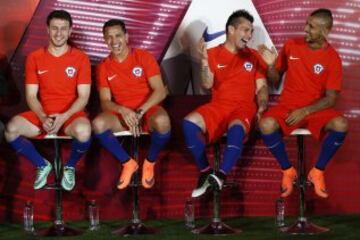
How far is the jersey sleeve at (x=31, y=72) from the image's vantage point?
236 inches

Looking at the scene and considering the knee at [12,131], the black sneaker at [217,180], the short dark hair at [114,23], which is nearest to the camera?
the black sneaker at [217,180]

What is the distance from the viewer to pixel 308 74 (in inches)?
235

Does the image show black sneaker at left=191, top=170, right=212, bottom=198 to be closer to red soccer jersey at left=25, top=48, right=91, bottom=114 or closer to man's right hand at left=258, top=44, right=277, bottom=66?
man's right hand at left=258, top=44, right=277, bottom=66

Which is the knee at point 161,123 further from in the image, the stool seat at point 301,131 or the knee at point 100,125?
the stool seat at point 301,131

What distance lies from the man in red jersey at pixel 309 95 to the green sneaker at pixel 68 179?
4.48 feet

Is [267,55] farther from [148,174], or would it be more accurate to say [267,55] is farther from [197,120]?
[148,174]

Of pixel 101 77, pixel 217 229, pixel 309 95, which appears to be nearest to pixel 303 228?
pixel 217 229

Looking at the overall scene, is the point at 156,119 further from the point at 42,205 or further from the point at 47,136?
the point at 42,205

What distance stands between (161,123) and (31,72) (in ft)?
3.45

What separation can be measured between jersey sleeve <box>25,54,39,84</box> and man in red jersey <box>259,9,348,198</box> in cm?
165

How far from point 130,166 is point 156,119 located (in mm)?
Result: 377

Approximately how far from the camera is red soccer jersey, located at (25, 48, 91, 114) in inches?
236

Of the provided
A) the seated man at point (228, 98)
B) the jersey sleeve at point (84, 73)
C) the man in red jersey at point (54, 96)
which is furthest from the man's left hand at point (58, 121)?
the seated man at point (228, 98)

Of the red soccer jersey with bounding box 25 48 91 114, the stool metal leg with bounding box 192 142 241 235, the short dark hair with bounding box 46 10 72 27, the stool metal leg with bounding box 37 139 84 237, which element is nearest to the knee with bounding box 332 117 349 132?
the stool metal leg with bounding box 192 142 241 235
